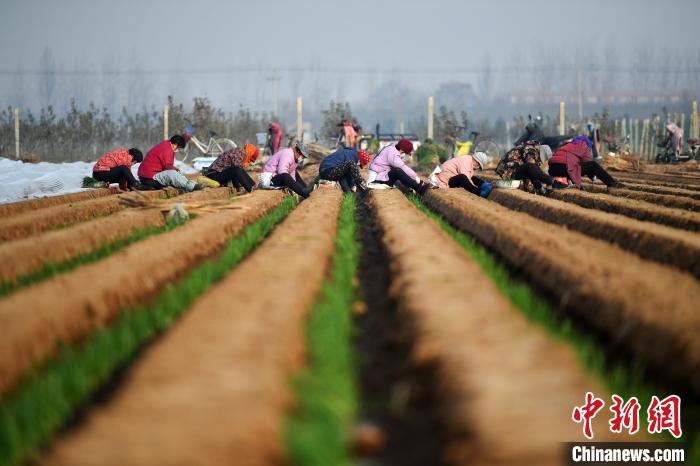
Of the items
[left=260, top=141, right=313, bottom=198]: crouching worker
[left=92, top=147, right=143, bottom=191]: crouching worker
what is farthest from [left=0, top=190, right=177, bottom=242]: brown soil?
[left=260, top=141, right=313, bottom=198]: crouching worker

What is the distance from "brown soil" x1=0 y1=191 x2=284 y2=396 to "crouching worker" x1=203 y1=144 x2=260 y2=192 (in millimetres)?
5149

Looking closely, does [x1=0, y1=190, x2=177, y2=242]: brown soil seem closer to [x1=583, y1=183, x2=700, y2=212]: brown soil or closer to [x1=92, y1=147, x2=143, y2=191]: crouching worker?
[x1=92, y1=147, x2=143, y2=191]: crouching worker

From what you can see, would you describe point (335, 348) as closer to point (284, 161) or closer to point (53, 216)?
point (53, 216)

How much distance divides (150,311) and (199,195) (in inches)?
252

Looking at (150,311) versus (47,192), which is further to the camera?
(47,192)

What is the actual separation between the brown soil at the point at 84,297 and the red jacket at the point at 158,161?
5.05 metres

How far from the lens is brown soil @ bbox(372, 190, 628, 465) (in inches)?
80.5

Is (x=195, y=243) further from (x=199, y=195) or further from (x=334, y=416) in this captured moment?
(x=199, y=195)

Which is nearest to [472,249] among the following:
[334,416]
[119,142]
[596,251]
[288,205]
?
[596,251]

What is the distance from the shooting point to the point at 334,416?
242 centimetres

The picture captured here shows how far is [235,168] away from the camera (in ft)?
37.6

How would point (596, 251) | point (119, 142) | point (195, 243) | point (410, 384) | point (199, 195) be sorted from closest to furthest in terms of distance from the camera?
point (410, 384)
point (596, 251)
point (195, 243)
point (199, 195)
point (119, 142)

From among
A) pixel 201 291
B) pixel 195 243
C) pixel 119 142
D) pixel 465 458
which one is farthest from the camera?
pixel 119 142

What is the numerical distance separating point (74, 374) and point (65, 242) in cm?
310
